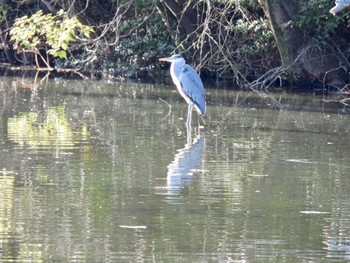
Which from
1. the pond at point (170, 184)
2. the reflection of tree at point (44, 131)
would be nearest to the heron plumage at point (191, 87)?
the pond at point (170, 184)

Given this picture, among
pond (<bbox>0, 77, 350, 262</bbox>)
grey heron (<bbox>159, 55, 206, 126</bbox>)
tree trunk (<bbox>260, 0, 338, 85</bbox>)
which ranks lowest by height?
pond (<bbox>0, 77, 350, 262</bbox>)

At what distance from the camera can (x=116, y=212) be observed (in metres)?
7.80

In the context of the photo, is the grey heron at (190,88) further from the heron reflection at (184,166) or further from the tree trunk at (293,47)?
the tree trunk at (293,47)

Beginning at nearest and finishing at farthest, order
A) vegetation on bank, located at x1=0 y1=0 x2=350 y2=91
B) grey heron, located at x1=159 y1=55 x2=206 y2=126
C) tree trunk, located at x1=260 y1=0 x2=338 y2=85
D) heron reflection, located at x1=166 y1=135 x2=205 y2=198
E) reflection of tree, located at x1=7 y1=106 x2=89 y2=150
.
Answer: heron reflection, located at x1=166 y1=135 x2=205 y2=198
reflection of tree, located at x1=7 y1=106 x2=89 y2=150
grey heron, located at x1=159 y1=55 x2=206 y2=126
tree trunk, located at x1=260 y1=0 x2=338 y2=85
vegetation on bank, located at x1=0 y1=0 x2=350 y2=91

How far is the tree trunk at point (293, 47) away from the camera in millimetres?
19562

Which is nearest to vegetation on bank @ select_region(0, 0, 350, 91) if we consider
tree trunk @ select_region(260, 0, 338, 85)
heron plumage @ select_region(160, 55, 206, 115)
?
tree trunk @ select_region(260, 0, 338, 85)

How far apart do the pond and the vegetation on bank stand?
412cm

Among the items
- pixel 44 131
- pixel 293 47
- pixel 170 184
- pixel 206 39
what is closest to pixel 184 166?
A: pixel 170 184

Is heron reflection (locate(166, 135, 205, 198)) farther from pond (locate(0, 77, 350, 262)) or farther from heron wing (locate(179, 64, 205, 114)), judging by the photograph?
A: heron wing (locate(179, 64, 205, 114))

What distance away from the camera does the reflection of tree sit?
11406mm

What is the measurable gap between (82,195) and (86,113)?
634 centimetres

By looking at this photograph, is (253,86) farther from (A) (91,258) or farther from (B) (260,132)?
(A) (91,258)

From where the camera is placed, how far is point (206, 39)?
21719 millimetres

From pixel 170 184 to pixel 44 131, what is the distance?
3.80 m
